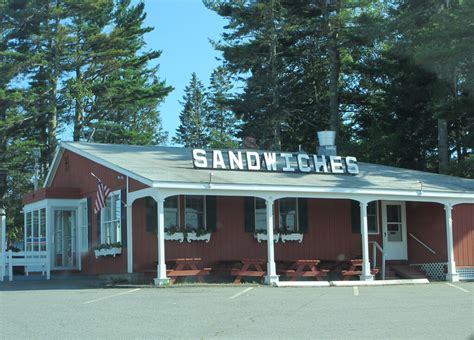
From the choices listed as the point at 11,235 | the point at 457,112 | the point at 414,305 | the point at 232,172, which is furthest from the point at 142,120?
the point at 414,305

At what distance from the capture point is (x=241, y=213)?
71.5 feet

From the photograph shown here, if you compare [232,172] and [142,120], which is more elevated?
[142,120]

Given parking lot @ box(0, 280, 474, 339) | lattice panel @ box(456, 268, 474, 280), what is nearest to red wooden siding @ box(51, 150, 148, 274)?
parking lot @ box(0, 280, 474, 339)

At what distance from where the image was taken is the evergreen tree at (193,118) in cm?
6856

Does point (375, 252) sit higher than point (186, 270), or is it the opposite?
point (375, 252)

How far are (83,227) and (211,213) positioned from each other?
17.4 ft


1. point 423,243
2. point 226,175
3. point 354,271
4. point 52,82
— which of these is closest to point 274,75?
point 52,82

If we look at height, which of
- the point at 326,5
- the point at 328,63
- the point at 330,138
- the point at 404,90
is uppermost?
the point at 326,5

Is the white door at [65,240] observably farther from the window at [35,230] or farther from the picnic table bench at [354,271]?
the picnic table bench at [354,271]

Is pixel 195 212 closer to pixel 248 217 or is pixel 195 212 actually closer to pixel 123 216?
pixel 248 217

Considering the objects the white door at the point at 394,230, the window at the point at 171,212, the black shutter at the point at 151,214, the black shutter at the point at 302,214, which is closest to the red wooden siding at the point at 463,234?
the white door at the point at 394,230

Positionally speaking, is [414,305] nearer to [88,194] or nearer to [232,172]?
[232,172]

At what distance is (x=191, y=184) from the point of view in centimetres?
1859

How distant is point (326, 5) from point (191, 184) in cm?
2420
